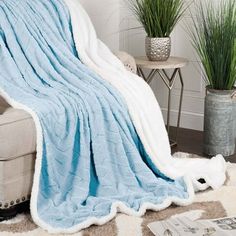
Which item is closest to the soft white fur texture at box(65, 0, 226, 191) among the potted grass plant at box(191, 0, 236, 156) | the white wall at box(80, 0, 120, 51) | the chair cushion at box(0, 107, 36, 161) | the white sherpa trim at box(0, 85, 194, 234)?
the white sherpa trim at box(0, 85, 194, 234)

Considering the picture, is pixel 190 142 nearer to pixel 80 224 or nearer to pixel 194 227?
pixel 80 224

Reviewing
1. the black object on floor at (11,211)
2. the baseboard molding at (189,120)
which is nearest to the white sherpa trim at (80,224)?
the black object on floor at (11,211)

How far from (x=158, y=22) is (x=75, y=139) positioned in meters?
1.19

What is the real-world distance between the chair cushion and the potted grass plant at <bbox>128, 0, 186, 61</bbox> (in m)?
1.31

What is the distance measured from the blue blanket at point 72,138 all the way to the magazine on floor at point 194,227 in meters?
0.32

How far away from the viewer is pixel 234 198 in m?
2.84

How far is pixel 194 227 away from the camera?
2244 mm

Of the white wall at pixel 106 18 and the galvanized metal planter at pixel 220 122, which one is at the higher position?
the white wall at pixel 106 18

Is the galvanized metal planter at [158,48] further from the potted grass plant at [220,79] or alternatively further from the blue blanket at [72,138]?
the blue blanket at [72,138]

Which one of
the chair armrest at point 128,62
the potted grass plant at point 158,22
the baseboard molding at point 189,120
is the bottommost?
the baseboard molding at point 189,120

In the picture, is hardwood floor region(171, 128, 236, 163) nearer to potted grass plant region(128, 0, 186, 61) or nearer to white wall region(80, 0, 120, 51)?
potted grass plant region(128, 0, 186, 61)

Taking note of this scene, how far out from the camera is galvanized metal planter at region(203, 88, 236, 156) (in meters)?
3.48

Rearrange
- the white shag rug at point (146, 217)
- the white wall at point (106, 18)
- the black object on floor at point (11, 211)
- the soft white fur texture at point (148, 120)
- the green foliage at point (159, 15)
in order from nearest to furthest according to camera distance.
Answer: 1. the white shag rug at point (146, 217)
2. the black object on floor at point (11, 211)
3. the soft white fur texture at point (148, 120)
4. the green foliage at point (159, 15)
5. the white wall at point (106, 18)

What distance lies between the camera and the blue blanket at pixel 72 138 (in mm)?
2627
